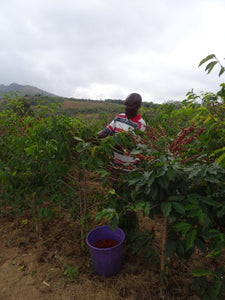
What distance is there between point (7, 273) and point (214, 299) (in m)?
2.15

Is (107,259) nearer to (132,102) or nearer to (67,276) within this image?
(67,276)

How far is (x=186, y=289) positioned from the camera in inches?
72.9

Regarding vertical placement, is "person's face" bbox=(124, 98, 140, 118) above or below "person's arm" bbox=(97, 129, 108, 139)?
above

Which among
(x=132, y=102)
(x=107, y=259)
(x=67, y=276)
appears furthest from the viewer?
(x=132, y=102)

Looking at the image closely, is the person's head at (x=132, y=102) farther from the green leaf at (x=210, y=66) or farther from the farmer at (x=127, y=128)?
the green leaf at (x=210, y=66)

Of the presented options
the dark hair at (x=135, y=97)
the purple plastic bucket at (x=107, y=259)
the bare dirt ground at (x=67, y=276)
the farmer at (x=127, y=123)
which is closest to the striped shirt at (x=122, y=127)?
the farmer at (x=127, y=123)

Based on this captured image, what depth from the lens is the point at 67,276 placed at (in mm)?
2131

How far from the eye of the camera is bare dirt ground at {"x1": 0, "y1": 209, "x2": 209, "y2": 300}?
188 centimetres

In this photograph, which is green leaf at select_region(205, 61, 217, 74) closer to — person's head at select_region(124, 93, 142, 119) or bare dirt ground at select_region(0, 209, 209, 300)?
person's head at select_region(124, 93, 142, 119)

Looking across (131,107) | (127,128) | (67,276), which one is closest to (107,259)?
(67,276)

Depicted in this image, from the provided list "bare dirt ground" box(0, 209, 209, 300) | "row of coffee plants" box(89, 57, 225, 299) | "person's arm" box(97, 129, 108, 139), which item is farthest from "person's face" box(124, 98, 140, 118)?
"bare dirt ground" box(0, 209, 209, 300)

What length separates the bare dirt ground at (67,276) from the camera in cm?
188

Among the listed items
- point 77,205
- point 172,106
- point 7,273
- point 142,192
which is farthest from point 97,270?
point 172,106

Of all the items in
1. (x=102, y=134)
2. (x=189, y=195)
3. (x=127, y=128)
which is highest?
(x=127, y=128)
